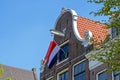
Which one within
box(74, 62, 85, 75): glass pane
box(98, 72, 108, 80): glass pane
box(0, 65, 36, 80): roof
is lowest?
box(98, 72, 108, 80): glass pane

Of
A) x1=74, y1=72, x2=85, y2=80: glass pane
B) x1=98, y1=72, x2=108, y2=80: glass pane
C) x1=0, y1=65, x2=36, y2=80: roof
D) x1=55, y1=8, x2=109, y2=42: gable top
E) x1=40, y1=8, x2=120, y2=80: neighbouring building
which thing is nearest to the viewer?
x1=98, y1=72, x2=108, y2=80: glass pane

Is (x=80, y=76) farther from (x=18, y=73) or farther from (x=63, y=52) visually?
(x=18, y=73)

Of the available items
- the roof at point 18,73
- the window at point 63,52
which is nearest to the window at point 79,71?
the window at point 63,52

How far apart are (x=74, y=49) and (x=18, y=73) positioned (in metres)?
28.1

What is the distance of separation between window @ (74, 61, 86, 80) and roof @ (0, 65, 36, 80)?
2628cm

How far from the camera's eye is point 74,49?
90.8 feet

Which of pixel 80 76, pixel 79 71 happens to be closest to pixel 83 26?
A: pixel 79 71

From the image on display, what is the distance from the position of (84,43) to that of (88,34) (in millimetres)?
670

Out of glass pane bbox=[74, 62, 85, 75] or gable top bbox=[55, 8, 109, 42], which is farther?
gable top bbox=[55, 8, 109, 42]

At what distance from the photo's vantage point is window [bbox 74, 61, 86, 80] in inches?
1045

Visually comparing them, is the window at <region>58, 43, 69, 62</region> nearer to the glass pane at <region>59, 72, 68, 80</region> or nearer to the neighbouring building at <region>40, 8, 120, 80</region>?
the neighbouring building at <region>40, 8, 120, 80</region>

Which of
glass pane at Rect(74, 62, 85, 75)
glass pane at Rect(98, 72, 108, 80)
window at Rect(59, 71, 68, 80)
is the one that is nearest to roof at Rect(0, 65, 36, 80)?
window at Rect(59, 71, 68, 80)

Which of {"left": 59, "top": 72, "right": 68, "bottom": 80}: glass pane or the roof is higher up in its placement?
the roof

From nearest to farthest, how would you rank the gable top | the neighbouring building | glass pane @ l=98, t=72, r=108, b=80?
glass pane @ l=98, t=72, r=108, b=80 → the neighbouring building → the gable top
